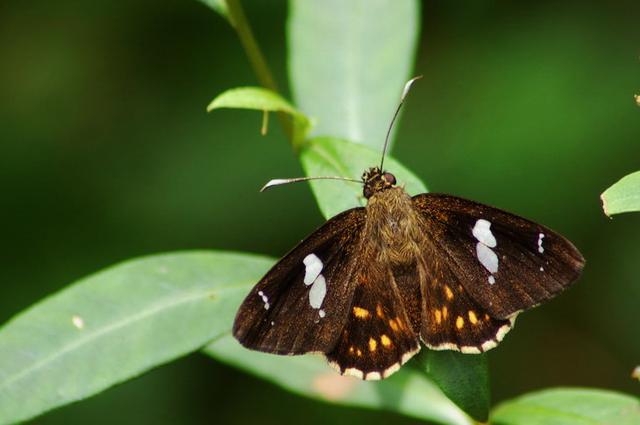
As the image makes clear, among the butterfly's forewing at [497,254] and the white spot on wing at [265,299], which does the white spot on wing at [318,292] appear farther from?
the butterfly's forewing at [497,254]

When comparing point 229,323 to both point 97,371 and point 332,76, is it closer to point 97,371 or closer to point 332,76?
point 97,371

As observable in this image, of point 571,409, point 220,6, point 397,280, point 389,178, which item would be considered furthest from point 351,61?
point 571,409

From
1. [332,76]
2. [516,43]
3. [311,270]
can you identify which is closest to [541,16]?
[516,43]

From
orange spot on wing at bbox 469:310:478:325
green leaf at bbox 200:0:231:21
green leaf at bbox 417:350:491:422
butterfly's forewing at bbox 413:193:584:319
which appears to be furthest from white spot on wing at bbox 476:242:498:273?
green leaf at bbox 200:0:231:21

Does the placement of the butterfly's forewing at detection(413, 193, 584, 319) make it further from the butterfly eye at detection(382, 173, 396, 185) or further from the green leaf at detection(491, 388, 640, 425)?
the green leaf at detection(491, 388, 640, 425)

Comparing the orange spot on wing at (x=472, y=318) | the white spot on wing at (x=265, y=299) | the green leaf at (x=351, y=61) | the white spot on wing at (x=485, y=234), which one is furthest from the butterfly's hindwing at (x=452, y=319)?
the green leaf at (x=351, y=61)

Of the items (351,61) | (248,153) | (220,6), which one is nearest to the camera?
(220,6)

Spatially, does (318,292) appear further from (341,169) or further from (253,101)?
(253,101)
